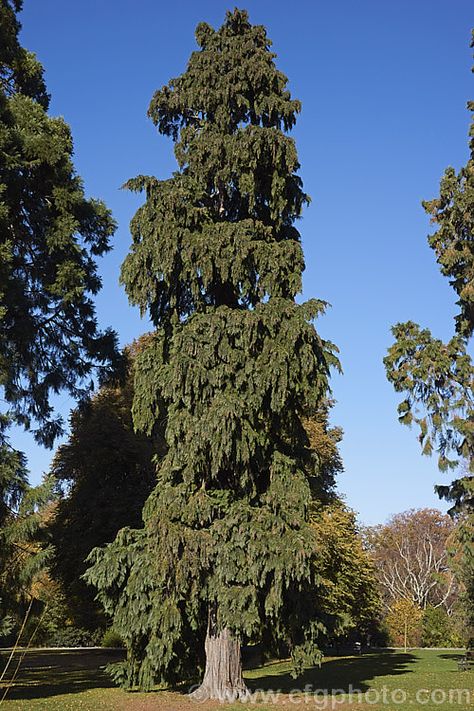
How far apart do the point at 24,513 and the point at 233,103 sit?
33.5 ft

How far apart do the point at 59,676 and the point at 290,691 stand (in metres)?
7.42

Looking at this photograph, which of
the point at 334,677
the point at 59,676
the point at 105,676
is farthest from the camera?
the point at 105,676

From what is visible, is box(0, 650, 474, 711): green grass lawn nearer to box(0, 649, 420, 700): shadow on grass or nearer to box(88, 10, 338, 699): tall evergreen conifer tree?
box(0, 649, 420, 700): shadow on grass

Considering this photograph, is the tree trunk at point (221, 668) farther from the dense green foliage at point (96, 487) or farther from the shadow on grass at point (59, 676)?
the dense green foliage at point (96, 487)

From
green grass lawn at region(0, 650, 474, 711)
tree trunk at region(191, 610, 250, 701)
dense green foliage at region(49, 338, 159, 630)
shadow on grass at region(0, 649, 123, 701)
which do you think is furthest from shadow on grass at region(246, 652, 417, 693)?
dense green foliage at region(49, 338, 159, 630)

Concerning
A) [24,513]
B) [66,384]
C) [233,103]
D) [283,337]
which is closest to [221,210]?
[233,103]

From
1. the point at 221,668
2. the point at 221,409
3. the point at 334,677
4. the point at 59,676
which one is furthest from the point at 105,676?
the point at 221,409

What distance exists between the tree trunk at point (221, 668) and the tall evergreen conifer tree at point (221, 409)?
0.03 m

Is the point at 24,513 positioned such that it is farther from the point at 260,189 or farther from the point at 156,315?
the point at 260,189

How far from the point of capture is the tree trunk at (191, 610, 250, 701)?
1250 centimetres

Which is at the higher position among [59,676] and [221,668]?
[221,668]

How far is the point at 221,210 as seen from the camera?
49.9ft

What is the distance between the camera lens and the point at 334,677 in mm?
17328

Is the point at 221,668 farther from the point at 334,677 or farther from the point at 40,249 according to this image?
the point at 40,249
